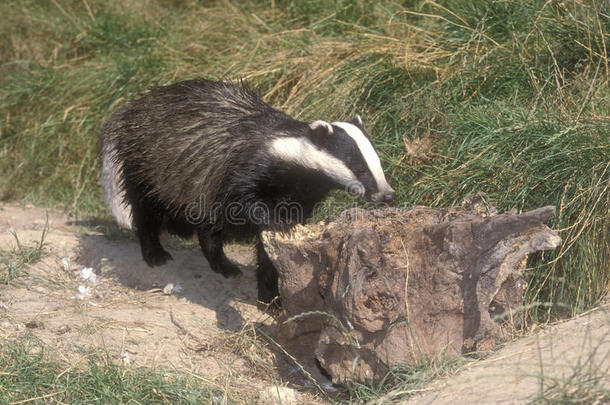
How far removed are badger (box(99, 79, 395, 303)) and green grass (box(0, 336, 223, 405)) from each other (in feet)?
4.29

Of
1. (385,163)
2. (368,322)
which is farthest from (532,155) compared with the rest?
(368,322)

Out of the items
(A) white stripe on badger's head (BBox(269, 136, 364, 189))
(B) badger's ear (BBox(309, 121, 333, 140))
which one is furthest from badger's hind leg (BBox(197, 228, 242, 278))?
(B) badger's ear (BBox(309, 121, 333, 140))

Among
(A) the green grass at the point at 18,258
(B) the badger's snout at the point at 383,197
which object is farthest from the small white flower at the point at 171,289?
(B) the badger's snout at the point at 383,197

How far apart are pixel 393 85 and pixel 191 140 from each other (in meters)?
1.68

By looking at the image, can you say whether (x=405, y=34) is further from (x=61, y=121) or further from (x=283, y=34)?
(x=61, y=121)

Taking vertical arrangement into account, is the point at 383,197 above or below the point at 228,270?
above

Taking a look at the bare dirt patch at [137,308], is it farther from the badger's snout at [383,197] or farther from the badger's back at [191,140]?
the badger's snout at [383,197]

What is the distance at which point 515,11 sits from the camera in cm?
571

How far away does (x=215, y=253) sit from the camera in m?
5.50

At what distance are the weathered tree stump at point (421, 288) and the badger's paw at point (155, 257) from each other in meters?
2.25

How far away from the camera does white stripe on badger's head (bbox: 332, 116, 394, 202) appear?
4.31 meters

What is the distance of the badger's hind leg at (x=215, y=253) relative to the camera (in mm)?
5426

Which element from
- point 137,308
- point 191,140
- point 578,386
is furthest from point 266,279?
point 578,386

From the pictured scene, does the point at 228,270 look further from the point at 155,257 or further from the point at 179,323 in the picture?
the point at 179,323
